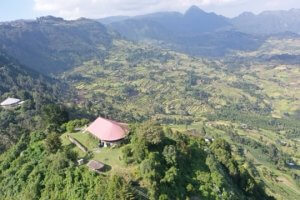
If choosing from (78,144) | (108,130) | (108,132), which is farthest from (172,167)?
(78,144)

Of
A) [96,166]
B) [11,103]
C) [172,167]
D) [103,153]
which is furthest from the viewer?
[11,103]

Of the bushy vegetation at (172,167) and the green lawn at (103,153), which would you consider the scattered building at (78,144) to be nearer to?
the green lawn at (103,153)

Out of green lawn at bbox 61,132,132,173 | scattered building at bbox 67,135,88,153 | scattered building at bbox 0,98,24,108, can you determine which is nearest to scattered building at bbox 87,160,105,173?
green lawn at bbox 61,132,132,173

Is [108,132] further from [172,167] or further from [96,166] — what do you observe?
[172,167]

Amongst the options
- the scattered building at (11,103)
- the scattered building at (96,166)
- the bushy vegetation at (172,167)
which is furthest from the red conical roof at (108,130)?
the scattered building at (11,103)

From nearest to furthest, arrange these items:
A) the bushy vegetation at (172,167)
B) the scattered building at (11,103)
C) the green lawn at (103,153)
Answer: the bushy vegetation at (172,167) < the green lawn at (103,153) < the scattered building at (11,103)

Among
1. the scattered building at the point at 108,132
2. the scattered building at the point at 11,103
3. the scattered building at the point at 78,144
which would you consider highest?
the scattered building at the point at 108,132

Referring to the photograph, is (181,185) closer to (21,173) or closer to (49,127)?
(21,173)

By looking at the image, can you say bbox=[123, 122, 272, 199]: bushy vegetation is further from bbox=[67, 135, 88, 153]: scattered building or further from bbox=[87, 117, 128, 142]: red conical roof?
bbox=[67, 135, 88, 153]: scattered building
